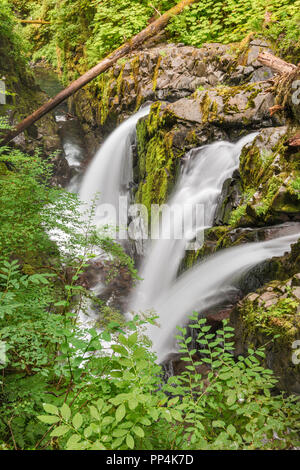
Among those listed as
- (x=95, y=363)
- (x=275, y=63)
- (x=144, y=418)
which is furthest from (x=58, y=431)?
(x=275, y=63)

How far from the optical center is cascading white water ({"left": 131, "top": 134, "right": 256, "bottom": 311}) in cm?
584

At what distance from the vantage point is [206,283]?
15.7 feet

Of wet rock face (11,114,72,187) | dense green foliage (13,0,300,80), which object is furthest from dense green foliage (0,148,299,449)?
wet rock face (11,114,72,187)

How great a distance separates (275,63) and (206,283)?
4.75 m

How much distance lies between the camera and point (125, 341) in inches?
55.9

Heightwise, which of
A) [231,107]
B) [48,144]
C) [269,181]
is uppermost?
[48,144]

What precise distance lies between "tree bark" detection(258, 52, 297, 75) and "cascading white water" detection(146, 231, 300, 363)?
366 centimetres

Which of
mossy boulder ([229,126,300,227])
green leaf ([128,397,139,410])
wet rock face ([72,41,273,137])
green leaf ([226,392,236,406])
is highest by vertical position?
wet rock face ([72,41,273,137])

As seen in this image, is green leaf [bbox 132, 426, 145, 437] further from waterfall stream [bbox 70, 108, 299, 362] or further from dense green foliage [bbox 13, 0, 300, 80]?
dense green foliage [bbox 13, 0, 300, 80]

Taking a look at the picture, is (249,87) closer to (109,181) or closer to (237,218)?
(237,218)

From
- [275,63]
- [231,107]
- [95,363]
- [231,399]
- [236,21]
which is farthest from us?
[236,21]

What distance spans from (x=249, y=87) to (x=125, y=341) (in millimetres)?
6272

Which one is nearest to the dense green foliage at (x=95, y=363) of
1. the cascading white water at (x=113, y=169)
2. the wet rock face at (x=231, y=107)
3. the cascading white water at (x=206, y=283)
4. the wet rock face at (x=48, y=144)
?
the cascading white water at (x=206, y=283)

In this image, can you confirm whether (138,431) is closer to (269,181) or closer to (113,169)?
(269,181)
